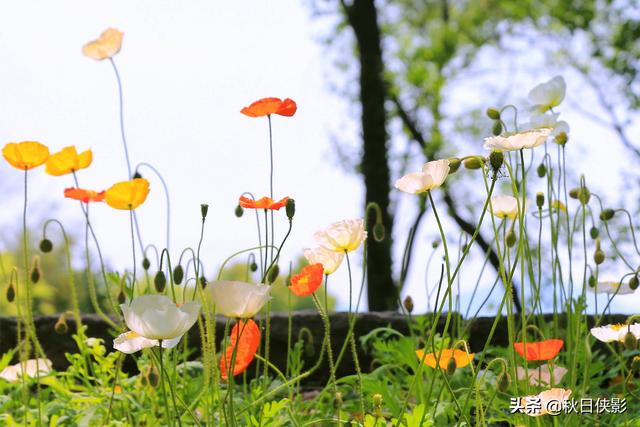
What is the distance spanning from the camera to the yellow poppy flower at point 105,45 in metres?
2.19

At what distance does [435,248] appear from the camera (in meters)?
2.06

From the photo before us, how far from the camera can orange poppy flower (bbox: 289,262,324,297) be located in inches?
53.4

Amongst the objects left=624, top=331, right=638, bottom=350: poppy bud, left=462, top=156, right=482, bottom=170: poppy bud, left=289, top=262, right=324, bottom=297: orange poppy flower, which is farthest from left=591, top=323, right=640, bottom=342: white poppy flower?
left=289, top=262, right=324, bottom=297: orange poppy flower

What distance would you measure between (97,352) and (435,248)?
2.84 ft

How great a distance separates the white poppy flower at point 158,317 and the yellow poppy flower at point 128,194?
544mm

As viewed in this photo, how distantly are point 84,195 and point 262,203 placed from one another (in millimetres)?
662

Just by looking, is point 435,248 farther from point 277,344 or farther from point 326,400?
point 277,344

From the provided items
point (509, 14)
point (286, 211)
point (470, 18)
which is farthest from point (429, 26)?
point (286, 211)

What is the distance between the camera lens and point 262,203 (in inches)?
56.4

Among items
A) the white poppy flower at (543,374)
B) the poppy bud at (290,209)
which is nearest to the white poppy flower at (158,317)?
the poppy bud at (290,209)

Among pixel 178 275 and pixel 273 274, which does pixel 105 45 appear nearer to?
pixel 178 275

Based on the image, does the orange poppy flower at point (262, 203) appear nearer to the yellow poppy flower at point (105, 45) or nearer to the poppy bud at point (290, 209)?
the poppy bud at point (290, 209)

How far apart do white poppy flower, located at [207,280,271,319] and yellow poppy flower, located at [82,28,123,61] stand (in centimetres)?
131

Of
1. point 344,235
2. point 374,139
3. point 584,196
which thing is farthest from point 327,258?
point 374,139
